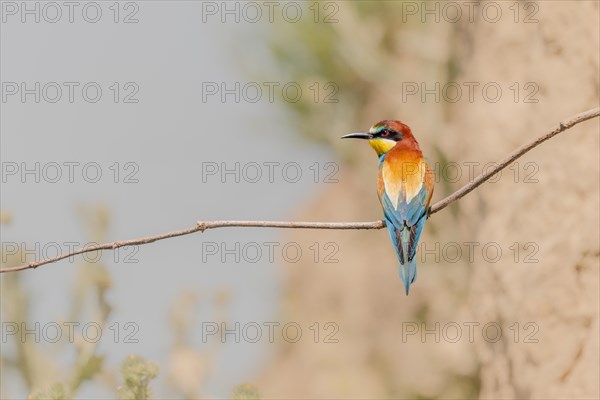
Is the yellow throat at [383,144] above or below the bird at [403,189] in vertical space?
above

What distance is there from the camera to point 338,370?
9375mm

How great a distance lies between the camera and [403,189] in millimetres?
4262

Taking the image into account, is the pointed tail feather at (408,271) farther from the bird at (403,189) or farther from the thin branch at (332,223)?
the thin branch at (332,223)

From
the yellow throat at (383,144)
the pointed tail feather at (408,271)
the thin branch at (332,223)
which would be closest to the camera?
the thin branch at (332,223)

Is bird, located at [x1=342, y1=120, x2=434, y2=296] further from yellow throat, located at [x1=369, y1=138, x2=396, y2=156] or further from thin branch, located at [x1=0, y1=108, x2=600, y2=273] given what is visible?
thin branch, located at [x1=0, y1=108, x2=600, y2=273]

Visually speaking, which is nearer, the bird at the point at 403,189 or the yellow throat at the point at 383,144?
the bird at the point at 403,189

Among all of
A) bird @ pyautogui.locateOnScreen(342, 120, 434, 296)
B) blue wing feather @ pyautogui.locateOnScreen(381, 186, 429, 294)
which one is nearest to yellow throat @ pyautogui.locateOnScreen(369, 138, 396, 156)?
bird @ pyautogui.locateOnScreen(342, 120, 434, 296)

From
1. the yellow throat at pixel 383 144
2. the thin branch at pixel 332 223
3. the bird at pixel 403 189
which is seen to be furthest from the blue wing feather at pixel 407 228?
the yellow throat at pixel 383 144

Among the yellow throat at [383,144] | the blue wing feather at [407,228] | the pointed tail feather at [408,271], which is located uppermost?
the yellow throat at [383,144]

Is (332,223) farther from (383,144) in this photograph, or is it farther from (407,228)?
(383,144)

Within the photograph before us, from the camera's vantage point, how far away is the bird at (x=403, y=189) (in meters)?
4.05

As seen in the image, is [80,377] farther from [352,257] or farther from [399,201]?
[352,257]

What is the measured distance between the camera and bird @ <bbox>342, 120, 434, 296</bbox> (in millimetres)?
4051

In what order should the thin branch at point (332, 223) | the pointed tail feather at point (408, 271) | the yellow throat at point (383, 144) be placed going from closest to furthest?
the thin branch at point (332, 223) < the pointed tail feather at point (408, 271) < the yellow throat at point (383, 144)
